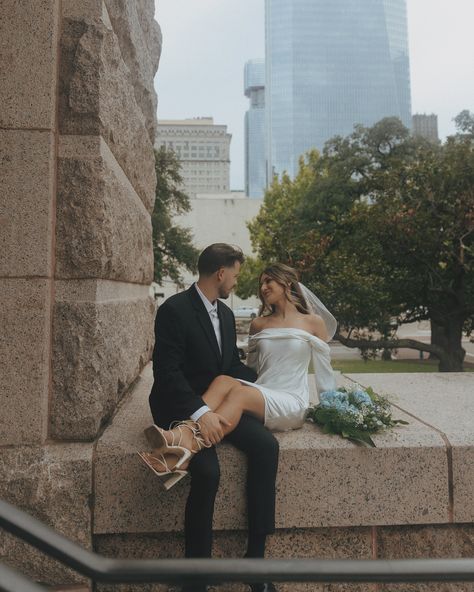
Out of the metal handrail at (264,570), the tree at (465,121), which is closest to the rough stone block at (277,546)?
the metal handrail at (264,570)

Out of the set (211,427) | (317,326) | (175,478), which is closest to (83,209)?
(211,427)

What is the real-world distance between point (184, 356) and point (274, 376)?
2.21 feet

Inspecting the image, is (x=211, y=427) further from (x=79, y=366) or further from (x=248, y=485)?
(x=79, y=366)

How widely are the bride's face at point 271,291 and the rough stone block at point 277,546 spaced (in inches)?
59.2

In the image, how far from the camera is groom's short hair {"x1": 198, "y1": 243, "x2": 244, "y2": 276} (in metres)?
3.37

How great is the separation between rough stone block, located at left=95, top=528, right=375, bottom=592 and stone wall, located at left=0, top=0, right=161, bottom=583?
24 centimetres

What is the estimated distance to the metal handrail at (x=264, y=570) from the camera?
3.30 feet

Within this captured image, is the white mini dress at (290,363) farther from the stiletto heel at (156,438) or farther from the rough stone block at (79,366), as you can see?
the rough stone block at (79,366)

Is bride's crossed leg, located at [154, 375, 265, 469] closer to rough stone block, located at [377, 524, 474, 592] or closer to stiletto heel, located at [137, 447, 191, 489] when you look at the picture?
stiletto heel, located at [137, 447, 191, 489]

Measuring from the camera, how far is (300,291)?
397 centimetres

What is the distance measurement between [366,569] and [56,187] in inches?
99.7

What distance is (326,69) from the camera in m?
154

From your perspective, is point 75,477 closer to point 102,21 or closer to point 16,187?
point 16,187

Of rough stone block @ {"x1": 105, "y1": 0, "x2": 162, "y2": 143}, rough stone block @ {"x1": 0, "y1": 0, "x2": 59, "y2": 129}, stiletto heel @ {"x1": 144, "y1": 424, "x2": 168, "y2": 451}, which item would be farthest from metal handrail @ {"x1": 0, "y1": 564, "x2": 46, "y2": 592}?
rough stone block @ {"x1": 105, "y1": 0, "x2": 162, "y2": 143}
